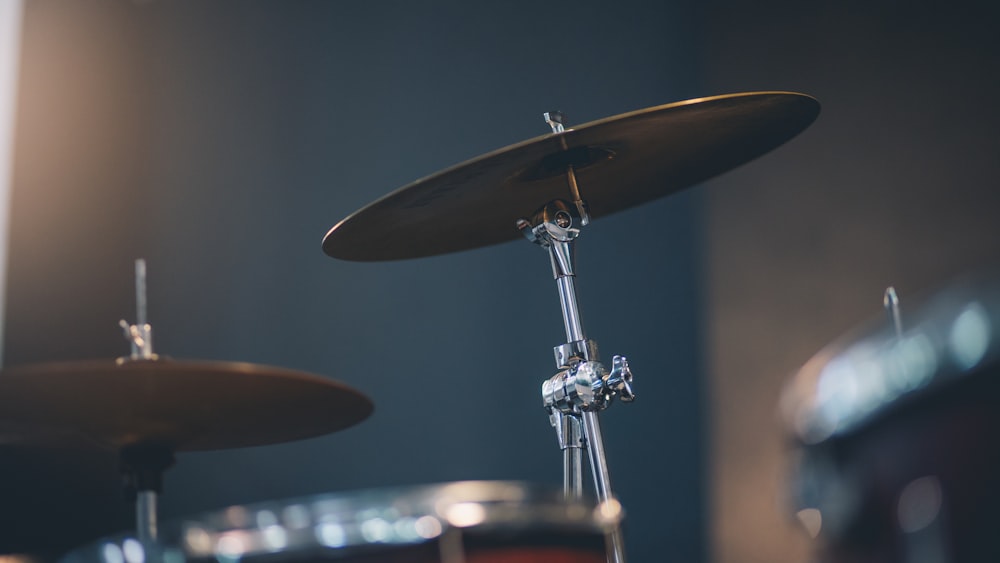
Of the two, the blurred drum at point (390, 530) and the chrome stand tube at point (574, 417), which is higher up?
the chrome stand tube at point (574, 417)

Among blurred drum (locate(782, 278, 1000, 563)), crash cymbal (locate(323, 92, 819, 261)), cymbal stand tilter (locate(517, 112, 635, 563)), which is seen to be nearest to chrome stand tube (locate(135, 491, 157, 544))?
crash cymbal (locate(323, 92, 819, 261))

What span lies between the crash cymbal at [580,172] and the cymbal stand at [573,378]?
0.17 feet

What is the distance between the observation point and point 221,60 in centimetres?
274

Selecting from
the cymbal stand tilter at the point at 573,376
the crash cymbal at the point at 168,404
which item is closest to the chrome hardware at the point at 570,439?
the cymbal stand tilter at the point at 573,376

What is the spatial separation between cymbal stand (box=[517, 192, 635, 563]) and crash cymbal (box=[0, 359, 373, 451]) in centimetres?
31

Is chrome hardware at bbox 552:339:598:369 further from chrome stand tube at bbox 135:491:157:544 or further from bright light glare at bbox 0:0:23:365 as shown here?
bright light glare at bbox 0:0:23:365

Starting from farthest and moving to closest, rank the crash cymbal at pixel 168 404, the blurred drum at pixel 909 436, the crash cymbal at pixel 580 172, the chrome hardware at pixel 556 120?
the chrome hardware at pixel 556 120 → the crash cymbal at pixel 580 172 → the crash cymbal at pixel 168 404 → the blurred drum at pixel 909 436

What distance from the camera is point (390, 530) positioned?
41.0 inches

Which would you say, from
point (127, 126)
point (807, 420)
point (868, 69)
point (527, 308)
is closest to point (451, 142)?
point (527, 308)

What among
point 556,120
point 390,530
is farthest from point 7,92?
point 390,530

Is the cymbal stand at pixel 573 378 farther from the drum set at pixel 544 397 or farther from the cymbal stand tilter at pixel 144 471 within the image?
the cymbal stand tilter at pixel 144 471

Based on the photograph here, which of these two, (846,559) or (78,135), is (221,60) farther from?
(846,559)

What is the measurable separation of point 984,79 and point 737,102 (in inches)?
48.0

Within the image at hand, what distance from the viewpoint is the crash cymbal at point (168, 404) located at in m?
1.36
